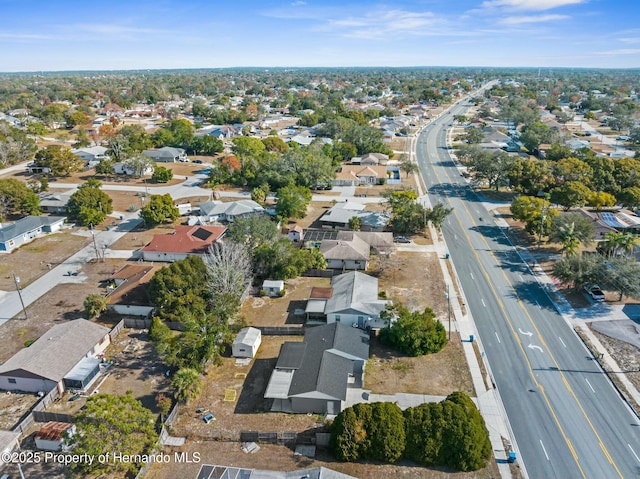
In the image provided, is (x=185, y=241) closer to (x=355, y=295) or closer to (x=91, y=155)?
(x=355, y=295)

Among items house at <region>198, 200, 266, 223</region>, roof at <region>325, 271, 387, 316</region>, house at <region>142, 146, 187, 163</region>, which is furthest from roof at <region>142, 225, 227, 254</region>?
house at <region>142, 146, 187, 163</region>

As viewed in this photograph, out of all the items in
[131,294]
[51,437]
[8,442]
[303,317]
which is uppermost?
[131,294]

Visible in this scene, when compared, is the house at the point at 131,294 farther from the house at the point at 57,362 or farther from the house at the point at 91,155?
the house at the point at 91,155

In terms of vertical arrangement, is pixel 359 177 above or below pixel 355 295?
above

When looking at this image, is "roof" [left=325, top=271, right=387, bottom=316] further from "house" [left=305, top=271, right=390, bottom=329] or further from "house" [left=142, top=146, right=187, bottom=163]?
"house" [left=142, top=146, right=187, bottom=163]

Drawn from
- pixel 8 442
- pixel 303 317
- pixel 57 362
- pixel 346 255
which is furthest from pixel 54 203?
pixel 8 442

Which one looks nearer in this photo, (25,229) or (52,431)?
(52,431)
